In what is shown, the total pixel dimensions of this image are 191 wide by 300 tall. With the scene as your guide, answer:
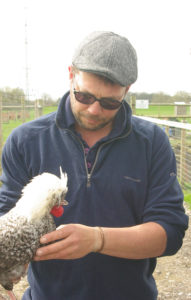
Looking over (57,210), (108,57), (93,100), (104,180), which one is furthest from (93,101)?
(57,210)

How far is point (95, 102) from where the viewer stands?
258 cm

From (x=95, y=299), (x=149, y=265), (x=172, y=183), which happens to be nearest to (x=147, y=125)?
(x=172, y=183)

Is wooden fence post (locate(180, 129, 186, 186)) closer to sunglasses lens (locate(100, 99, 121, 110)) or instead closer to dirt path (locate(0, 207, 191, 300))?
dirt path (locate(0, 207, 191, 300))

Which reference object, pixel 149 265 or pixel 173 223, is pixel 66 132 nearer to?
pixel 173 223

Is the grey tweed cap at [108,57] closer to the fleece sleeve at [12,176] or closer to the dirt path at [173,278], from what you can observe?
the fleece sleeve at [12,176]

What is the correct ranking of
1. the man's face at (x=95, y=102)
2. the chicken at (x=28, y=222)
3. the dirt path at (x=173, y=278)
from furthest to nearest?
the dirt path at (x=173, y=278) < the man's face at (x=95, y=102) < the chicken at (x=28, y=222)

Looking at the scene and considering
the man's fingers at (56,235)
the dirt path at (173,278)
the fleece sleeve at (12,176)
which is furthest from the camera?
the dirt path at (173,278)

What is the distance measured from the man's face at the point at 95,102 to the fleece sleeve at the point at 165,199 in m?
0.50

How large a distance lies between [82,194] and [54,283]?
0.80 m

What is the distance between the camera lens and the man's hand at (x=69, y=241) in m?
2.24

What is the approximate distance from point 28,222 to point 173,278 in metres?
3.92

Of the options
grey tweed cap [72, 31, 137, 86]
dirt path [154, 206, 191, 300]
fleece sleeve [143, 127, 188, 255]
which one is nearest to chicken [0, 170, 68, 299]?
fleece sleeve [143, 127, 188, 255]

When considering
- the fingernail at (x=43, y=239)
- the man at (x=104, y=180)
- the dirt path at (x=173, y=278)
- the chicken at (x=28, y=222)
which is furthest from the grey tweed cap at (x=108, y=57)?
the dirt path at (x=173, y=278)

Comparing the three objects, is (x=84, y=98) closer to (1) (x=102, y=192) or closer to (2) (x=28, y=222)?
(1) (x=102, y=192)
